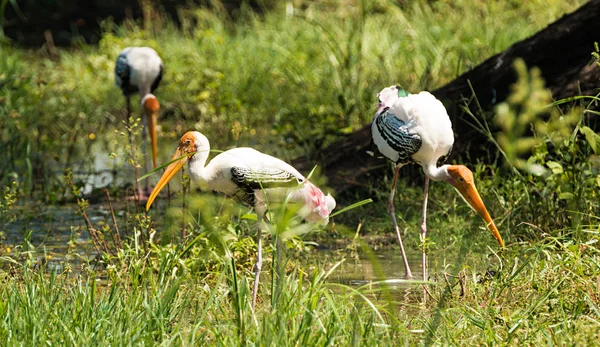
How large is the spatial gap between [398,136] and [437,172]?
27 cm

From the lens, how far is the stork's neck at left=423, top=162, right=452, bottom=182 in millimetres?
5438

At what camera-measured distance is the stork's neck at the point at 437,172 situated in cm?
544

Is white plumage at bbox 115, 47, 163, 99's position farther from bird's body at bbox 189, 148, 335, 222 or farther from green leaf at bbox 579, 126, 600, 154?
green leaf at bbox 579, 126, 600, 154

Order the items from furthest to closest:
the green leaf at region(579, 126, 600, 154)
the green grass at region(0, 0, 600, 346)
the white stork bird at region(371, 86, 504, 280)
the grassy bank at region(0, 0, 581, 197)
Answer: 1. the grassy bank at region(0, 0, 581, 197)
2. the white stork bird at region(371, 86, 504, 280)
3. the green leaf at region(579, 126, 600, 154)
4. the green grass at region(0, 0, 600, 346)

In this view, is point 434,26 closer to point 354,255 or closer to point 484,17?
point 484,17

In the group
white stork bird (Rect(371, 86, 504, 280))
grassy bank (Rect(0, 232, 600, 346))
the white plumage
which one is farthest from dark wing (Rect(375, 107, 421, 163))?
the white plumage

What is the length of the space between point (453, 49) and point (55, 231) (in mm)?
4849

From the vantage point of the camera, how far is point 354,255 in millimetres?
Result: 5766

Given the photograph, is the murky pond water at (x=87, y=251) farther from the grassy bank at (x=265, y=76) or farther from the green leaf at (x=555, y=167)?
the green leaf at (x=555, y=167)

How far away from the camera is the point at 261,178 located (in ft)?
15.8

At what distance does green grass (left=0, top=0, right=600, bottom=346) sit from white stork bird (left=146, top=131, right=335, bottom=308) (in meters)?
0.14

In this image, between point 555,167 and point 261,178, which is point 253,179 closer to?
point 261,178

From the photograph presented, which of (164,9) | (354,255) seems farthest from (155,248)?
(164,9)

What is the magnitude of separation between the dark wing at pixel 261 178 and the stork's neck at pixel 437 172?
3.04ft
